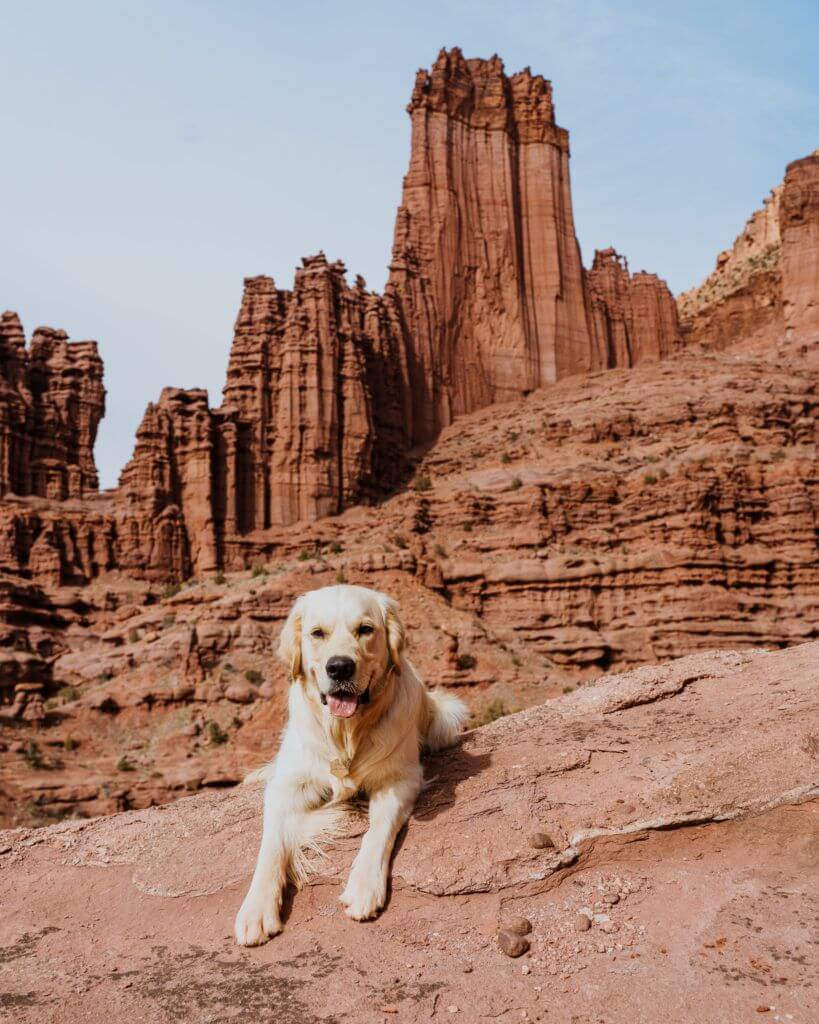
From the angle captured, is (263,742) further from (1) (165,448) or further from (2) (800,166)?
(2) (800,166)

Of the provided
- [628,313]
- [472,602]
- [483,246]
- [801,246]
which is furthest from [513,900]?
[801,246]

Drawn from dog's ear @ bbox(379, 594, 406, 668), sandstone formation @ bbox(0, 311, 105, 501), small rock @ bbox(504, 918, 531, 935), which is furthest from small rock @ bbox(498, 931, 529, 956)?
sandstone formation @ bbox(0, 311, 105, 501)

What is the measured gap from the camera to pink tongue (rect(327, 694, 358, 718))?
570cm

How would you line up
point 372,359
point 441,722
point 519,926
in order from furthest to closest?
point 372,359, point 441,722, point 519,926

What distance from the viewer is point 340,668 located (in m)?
5.66

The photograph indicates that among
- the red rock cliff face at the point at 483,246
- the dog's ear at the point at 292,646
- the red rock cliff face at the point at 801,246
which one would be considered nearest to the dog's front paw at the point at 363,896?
the dog's ear at the point at 292,646

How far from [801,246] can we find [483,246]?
95.2 feet

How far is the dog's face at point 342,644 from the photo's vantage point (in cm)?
570

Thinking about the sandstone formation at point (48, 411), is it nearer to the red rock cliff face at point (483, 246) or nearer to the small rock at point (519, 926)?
the red rock cliff face at point (483, 246)

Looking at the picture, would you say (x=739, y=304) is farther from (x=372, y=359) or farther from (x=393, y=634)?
(x=393, y=634)

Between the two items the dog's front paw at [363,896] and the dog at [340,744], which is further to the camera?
the dog at [340,744]

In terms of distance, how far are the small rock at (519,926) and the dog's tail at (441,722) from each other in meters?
2.66

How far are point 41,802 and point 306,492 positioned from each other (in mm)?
28665

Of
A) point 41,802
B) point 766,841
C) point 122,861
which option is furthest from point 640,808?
point 41,802
